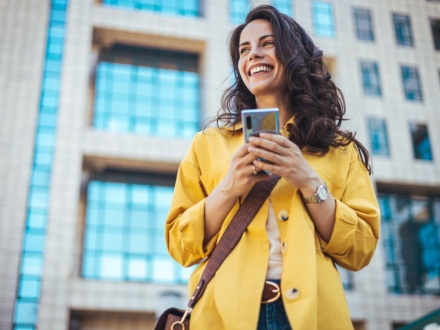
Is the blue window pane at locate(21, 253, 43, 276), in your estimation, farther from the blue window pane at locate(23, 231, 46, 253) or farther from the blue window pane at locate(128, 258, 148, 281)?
the blue window pane at locate(128, 258, 148, 281)

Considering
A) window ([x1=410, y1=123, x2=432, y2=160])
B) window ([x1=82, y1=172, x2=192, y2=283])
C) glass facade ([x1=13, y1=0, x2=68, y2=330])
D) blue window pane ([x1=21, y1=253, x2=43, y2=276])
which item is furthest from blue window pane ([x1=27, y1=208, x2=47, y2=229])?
window ([x1=410, y1=123, x2=432, y2=160])

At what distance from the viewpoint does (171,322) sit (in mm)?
2053

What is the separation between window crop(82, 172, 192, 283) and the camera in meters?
18.1

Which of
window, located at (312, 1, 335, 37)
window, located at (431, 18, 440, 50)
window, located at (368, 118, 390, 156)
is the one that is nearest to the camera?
window, located at (368, 118, 390, 156)

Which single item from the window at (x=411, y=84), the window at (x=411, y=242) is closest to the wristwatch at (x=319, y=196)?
the window at (x=411, y=242)

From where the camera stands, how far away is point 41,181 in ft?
58.7

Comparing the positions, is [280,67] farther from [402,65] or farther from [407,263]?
[402,65]

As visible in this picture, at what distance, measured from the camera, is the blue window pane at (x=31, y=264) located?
16938 mm

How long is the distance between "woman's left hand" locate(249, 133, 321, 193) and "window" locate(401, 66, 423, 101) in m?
20.7

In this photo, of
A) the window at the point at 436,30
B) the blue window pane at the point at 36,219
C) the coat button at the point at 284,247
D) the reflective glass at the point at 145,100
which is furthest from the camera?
the window at the point at 436,30

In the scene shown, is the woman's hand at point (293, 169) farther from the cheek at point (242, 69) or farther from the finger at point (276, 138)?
the cheek at point (242, 69)

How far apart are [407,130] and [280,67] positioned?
1953cm

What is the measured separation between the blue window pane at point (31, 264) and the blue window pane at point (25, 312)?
0.86 meters

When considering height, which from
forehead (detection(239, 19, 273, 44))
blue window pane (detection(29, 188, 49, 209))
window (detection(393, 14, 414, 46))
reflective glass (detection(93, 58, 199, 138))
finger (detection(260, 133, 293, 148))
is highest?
window (detection(393, 14, 414, 46))
